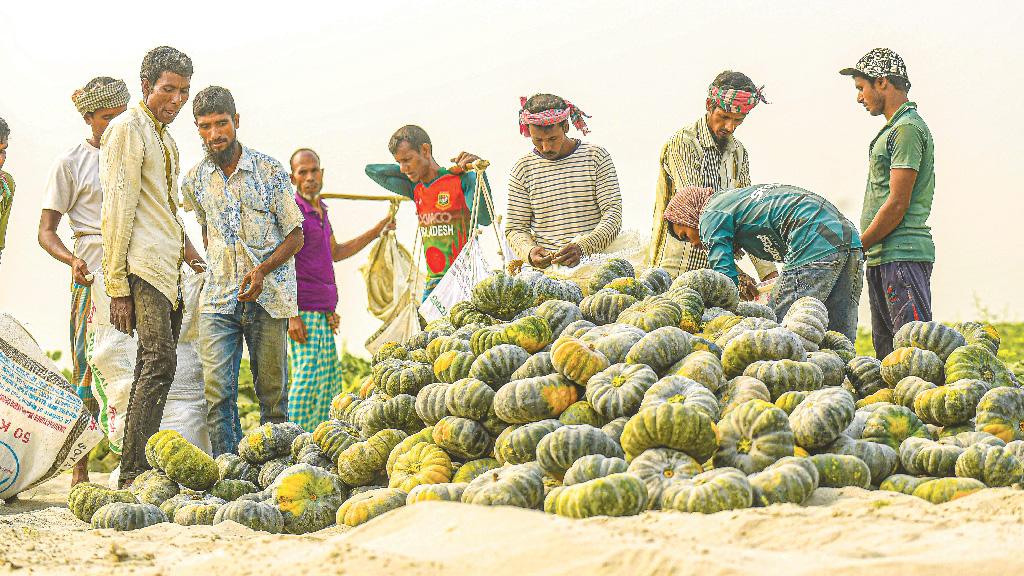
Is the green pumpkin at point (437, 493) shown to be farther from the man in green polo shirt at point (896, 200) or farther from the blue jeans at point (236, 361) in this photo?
the man in green polo shirt at point (896, 200)

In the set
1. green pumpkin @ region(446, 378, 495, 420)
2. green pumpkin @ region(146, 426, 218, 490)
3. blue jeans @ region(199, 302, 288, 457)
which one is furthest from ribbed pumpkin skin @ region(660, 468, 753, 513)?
blue jeans @ region(199, 302, 288, 457)

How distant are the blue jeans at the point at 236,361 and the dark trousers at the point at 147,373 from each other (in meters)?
0.63

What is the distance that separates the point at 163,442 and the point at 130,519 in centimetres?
59

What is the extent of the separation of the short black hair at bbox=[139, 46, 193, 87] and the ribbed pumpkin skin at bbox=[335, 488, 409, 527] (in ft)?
8.45

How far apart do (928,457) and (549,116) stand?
11.6 feet

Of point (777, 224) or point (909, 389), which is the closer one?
point (909, 389)

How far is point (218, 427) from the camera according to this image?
19.2ft

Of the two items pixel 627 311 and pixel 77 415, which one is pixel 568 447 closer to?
pixel 627 311

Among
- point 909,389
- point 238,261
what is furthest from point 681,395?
point 238,261

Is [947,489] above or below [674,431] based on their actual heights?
below

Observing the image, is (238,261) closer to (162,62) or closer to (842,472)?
(162,62)

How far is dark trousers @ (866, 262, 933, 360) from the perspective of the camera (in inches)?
215

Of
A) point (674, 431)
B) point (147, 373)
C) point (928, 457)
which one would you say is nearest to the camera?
point (674, 431)

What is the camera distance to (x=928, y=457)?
134 inches
